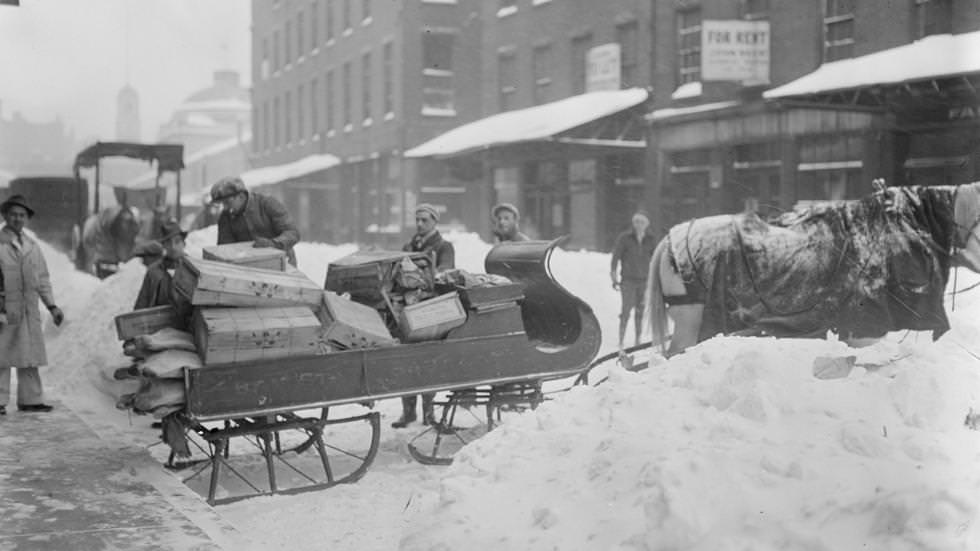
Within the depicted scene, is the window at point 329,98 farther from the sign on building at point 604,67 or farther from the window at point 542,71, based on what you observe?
the sign on building at point 604,67

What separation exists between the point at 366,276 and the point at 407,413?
201 cm

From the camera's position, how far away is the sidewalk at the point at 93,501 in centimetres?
511

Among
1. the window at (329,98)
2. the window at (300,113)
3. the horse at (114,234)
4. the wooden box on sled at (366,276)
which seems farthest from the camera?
the window at (300,113)

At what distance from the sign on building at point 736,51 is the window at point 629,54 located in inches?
172

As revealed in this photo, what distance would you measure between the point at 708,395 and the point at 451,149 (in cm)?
2112

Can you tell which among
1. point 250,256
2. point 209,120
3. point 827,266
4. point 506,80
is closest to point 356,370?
point 250,256

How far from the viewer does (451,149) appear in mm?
25266

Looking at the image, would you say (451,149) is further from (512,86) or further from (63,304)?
(63,304)

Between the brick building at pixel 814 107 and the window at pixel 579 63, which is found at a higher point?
the window at pixel 579 63

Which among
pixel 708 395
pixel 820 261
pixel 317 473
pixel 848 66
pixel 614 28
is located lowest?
pixel 317 473

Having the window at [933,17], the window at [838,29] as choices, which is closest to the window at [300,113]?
the window at [838,29]

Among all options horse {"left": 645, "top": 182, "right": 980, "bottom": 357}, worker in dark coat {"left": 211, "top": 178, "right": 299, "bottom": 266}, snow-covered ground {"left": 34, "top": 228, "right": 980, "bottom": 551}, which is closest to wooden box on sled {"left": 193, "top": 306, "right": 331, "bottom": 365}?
snow-covered ground {"left": 34, "top": 228, "right": 980, "bottom": 551}

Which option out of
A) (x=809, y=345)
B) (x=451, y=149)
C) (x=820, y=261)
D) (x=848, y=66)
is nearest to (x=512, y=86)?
(x=451, y=149)

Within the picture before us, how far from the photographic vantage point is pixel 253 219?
27.9ft
